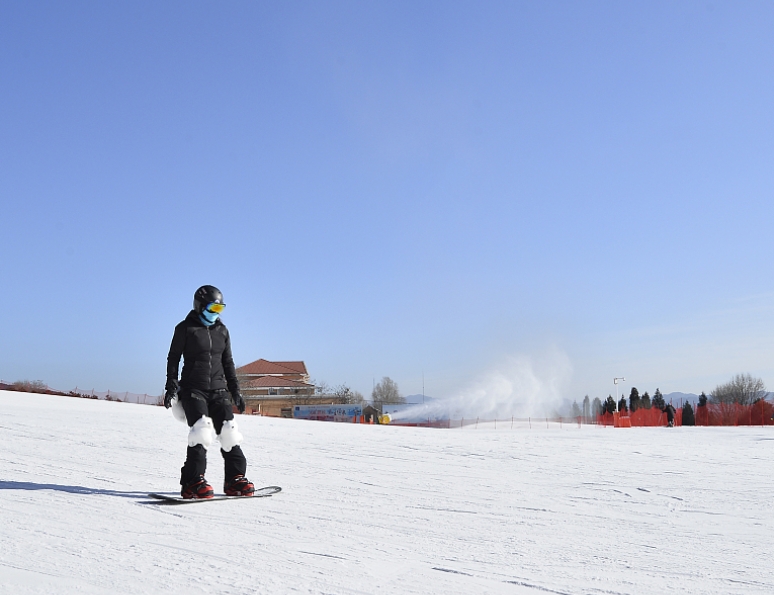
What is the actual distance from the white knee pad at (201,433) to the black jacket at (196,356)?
0.37 meters

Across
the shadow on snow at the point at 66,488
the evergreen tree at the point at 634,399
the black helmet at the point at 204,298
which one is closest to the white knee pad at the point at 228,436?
the shadow on snow at the point at 66,488

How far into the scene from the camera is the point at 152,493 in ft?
21.4

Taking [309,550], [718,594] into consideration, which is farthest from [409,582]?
[718,594]

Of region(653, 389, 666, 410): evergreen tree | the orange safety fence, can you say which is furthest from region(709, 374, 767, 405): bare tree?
the orange safety fence

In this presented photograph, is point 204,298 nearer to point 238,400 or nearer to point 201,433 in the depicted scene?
point 238,400

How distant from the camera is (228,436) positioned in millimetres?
6570

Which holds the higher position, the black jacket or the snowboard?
the black jacket

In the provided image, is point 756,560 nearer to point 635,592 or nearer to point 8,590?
point 635,592

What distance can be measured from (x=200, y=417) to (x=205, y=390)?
299 mm

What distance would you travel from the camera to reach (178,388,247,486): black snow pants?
624cm

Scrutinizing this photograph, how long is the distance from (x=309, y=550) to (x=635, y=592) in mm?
1986

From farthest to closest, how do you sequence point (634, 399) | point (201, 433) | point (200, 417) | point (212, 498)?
1. point (634, 399)
2. point (200, 417)
3. point (201, 433)
4. point (212, 498)

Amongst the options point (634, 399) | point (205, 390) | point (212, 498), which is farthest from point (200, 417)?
point (634, 399)

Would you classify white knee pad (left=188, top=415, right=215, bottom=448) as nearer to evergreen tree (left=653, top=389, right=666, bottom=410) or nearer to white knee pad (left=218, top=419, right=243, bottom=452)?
white knee pad (left=218, top=419, right=243, bottom=452)
